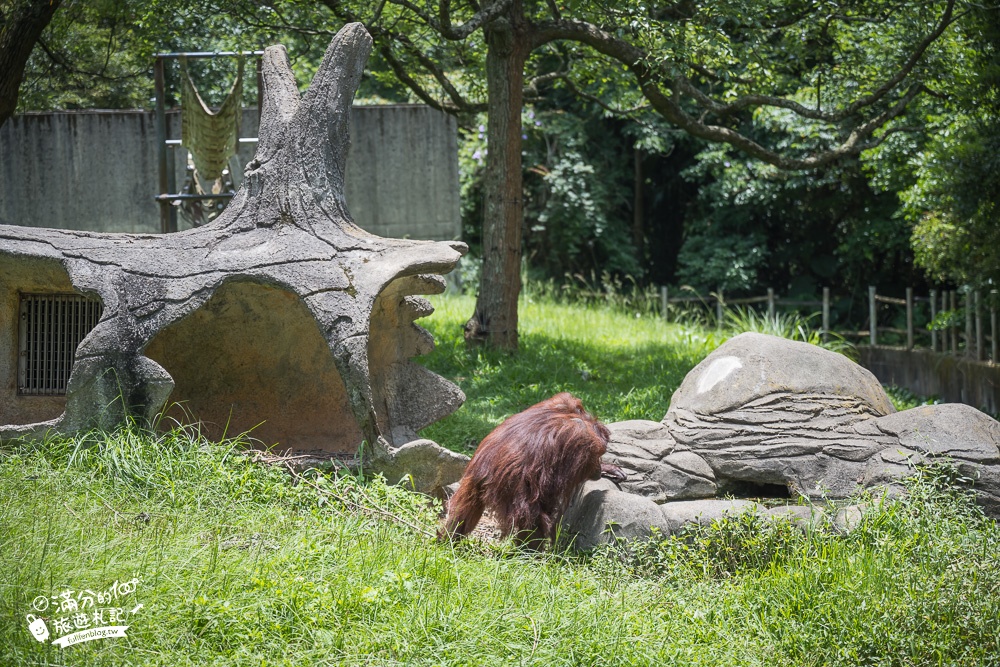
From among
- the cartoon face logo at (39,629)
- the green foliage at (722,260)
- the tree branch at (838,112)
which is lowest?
the cartoon face logo at (39,629)

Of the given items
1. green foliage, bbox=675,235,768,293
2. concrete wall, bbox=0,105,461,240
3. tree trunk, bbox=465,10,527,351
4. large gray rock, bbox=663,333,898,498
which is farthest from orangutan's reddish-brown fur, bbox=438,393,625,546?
green foliage, bbox=675,235,768,293

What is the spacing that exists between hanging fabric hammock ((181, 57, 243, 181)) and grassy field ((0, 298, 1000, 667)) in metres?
3.90

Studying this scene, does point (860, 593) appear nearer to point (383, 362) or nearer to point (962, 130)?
point (383, 362)

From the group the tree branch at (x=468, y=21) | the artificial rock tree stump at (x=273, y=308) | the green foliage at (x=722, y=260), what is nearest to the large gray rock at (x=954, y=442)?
the artificial rock tree stump at (x=273, y=308)

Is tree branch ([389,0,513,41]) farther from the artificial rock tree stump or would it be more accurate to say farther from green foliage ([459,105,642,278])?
green foliage ([459,105,642,278])

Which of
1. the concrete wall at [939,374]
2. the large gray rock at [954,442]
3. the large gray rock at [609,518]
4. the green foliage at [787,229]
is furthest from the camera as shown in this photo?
the green foliage at [787,229]

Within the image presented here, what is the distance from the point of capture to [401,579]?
383 centimetres

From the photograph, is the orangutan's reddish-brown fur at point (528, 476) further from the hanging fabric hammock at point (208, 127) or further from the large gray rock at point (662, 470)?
the hanging fabric hammock at point (208, 127)

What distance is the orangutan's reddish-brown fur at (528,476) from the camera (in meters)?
4.78

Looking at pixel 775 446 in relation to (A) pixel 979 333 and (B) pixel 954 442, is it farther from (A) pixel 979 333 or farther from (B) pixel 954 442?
(A) pixel 979 333

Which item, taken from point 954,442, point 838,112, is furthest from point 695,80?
point 954,442

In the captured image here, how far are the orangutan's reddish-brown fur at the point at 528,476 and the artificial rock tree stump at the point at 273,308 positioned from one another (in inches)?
20.2

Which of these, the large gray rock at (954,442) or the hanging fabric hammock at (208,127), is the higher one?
the hanging fabric hammock at (208,127)

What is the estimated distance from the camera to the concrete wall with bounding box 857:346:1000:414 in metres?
10.8
